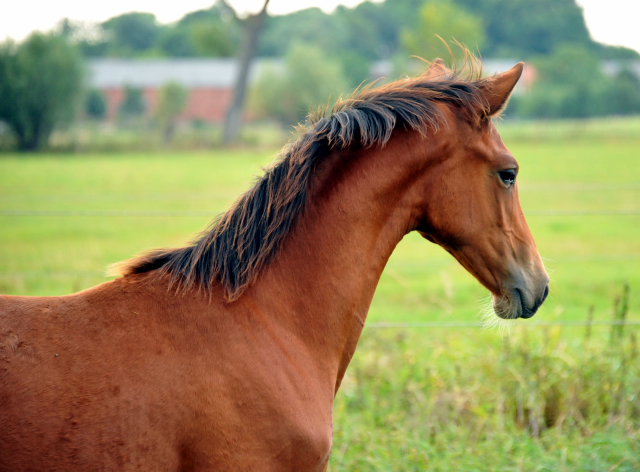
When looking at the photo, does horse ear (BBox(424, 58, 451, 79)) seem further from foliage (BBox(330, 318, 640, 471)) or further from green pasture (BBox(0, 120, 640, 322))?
foliage (BBox(330, 318, 640, 471))

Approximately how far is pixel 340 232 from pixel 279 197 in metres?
0.24

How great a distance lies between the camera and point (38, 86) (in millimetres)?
29375

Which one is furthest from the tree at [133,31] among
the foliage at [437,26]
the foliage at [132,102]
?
the foliage at [437,26]

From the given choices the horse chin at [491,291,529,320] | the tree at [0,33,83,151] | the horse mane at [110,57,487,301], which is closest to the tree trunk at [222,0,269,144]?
the tree at [0,33,83,151]

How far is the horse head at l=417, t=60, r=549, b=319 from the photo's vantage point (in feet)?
6.03

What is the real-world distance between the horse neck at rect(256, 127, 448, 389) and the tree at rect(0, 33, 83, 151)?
29053 mm

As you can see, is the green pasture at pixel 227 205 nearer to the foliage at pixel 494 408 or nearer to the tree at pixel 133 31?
the foliage at pixel 494 408

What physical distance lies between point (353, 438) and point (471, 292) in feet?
13.8

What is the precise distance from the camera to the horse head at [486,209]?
184 centimetres

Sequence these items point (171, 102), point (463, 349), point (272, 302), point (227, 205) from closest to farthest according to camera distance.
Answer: point (272, 302)
point (227, 205)
point (463, 349)
point (171, 102)

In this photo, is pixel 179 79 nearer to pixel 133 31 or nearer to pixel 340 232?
pixel 133 31

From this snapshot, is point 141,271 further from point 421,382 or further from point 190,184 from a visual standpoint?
point 190,184

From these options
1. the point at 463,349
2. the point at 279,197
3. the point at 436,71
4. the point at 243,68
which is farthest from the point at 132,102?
the point at 279,197

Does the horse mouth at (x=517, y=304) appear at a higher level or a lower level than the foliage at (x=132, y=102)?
higher
